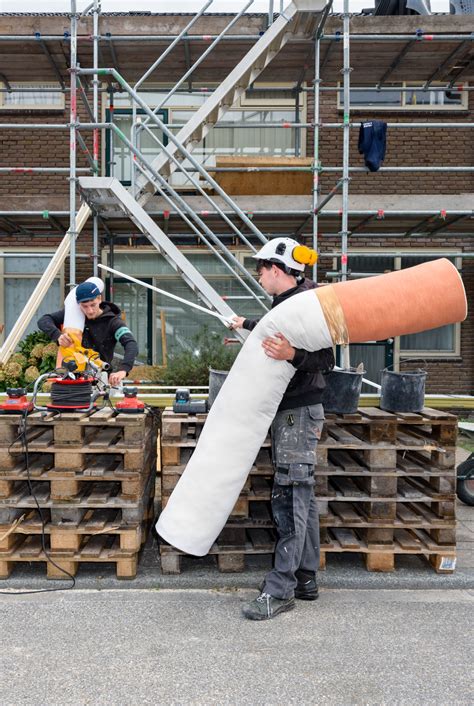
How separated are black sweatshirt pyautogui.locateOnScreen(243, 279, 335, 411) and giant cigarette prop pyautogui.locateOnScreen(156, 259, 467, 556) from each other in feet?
0.38

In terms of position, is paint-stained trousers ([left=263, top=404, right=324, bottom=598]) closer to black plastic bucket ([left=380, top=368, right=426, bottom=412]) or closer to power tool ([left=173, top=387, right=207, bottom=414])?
power tool ([left=173, top=387, right=207, bottom=414])

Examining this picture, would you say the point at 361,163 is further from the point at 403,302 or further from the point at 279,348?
the point at 279,348

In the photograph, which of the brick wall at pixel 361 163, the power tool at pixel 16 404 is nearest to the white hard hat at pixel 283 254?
the power tool at pixel 16 404

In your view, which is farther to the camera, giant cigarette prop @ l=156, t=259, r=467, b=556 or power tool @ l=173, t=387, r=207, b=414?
power tool @ l=173, t=387, r=207, b=414

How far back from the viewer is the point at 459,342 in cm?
1185

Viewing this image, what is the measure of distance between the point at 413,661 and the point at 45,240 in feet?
34.0

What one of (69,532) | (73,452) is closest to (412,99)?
(73,452)

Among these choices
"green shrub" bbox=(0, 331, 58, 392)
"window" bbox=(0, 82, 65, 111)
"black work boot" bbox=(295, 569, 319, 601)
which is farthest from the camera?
"window" bbox=(0, 82, 65, 111)

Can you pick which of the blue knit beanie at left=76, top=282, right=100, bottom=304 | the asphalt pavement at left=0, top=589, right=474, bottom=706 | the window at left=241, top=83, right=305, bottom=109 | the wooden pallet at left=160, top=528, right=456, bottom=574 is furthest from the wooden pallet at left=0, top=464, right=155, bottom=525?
the window at left=241, top=83, right=305, bottom=109

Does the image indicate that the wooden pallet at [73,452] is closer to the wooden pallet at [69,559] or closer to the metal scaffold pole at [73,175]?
the wooden pallet at [69,559]

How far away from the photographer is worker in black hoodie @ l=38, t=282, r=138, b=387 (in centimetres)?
505

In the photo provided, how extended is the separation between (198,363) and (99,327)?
14.4 feet

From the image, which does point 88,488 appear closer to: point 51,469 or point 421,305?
point 51,469

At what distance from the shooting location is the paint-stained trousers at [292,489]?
Result: 12.3 ft
